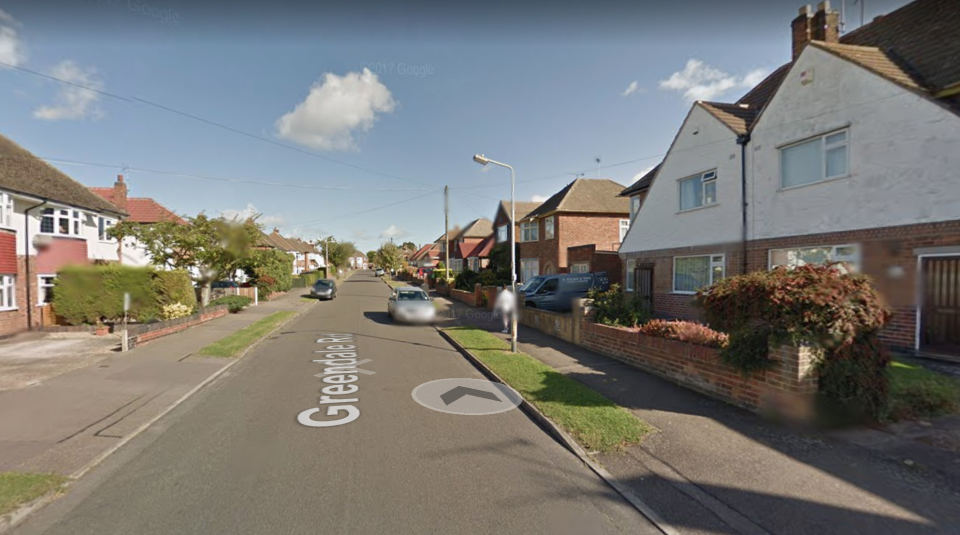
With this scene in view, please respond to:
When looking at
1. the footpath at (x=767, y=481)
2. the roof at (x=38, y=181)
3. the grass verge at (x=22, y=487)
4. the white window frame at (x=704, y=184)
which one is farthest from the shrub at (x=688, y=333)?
the roof at (x=38, y=181)

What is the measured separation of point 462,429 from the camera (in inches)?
193

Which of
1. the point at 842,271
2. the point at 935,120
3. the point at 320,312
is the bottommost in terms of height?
the point at 320,312

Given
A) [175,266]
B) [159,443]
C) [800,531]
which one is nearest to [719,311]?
[800,531]

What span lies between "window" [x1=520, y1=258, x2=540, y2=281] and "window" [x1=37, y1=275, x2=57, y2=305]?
878 inches

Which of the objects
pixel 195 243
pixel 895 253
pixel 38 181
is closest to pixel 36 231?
pixel 38 181

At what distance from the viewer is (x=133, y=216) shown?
25.7m

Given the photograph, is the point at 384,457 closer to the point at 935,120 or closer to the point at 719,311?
the point at 719,311

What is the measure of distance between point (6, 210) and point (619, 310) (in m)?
19.6

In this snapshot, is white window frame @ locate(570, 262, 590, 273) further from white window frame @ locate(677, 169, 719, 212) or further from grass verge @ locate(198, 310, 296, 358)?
grass verge @ locate(198, 310, 296, 358)

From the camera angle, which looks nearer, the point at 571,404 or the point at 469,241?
the point at 571,404

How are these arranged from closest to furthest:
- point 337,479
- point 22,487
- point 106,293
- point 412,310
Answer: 1. point 22,487
2. point 337,479
3. point 106,293
4. point 412,310

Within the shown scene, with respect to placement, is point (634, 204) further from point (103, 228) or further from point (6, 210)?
point (103, 228)

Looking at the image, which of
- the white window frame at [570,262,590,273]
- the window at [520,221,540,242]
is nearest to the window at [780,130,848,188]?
the white window frame at [570,262,590,273]

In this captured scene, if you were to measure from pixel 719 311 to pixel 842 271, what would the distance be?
1.62m
